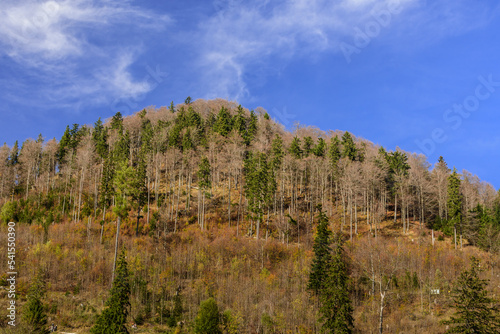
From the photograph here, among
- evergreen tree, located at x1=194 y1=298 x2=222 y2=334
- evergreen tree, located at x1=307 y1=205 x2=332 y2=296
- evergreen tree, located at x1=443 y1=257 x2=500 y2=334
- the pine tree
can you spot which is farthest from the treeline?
evergreen tree, located at x1=443 y1=257 x2=500 y2=334

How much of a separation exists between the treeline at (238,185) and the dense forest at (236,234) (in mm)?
401

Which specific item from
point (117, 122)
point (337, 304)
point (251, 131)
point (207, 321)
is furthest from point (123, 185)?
point (117, 122)

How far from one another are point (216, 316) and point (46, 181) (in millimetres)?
60975

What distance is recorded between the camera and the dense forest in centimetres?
4288

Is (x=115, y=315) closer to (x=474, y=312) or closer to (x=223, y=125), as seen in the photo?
(x=474, y=312)

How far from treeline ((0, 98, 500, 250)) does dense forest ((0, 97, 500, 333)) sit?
0.40 metres

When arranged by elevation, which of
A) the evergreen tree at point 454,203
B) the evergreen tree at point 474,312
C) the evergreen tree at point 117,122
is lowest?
the evergreen tree at point 474,312

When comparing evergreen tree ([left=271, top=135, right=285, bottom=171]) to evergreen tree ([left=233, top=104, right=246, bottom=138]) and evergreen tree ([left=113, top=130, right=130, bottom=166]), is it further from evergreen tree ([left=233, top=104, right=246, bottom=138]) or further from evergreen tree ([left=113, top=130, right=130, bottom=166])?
evergreen tree ([left=113, top=130, right=130, bottom=166])

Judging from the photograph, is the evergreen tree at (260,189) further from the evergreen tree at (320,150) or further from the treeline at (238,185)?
the evergreen tree at (320,150)

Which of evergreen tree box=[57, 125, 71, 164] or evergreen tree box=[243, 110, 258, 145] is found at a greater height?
evergreen tree box=[243, 110, 258, 145]

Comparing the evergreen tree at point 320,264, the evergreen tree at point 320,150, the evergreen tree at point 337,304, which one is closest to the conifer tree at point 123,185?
the evergreen tree at point 320,264

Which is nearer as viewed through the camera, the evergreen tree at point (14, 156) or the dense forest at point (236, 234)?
the dense forest at point (236, 234)

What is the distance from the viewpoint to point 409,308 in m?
46.0

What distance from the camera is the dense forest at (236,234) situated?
42875mm
